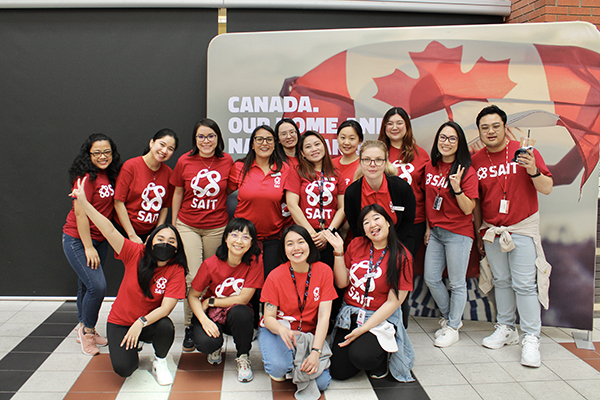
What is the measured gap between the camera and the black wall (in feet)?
12.3

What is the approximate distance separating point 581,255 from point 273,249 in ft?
7.78

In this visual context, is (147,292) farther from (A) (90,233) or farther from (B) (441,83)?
(B) (441,83)

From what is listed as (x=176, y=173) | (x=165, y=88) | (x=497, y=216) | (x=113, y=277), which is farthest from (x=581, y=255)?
(x=113, y=277)

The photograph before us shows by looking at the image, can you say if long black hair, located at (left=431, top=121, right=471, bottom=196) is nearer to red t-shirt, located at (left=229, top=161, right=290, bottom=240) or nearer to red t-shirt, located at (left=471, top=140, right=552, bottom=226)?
red t-shirt, located at (left=471, top=140, right=552, bottom=226)

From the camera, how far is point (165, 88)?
383 centimetres

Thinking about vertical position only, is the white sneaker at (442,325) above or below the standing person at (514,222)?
below

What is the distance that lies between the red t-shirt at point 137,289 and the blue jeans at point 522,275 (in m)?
2.21

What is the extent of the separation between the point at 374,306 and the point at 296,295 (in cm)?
49

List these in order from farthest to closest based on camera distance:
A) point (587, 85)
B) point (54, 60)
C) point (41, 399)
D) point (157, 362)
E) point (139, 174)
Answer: point (54, 60)
point (587, 85)
point (139, 174)
point (157, 362)
point (41, 399)

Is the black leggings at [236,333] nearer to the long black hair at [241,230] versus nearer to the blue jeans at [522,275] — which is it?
the long black hair at [241,230]

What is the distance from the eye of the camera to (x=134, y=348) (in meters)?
2.47

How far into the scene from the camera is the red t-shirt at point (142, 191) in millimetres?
2936

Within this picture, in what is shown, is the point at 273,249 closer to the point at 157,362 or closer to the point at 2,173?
the point at 157,362

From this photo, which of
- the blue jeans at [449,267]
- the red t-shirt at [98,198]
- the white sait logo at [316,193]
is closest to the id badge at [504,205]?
the blue jeans at [449,267]
